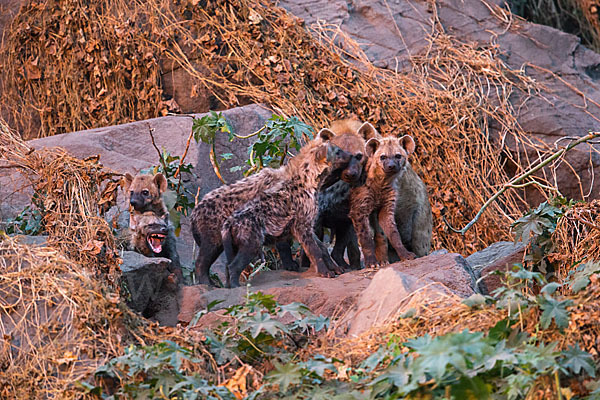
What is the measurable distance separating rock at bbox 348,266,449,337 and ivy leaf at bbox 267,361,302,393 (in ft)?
2.08

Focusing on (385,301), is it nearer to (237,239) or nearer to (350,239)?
(237,239)

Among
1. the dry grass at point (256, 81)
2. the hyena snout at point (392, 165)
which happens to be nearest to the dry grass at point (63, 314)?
the hyena snout at point (392, 165)

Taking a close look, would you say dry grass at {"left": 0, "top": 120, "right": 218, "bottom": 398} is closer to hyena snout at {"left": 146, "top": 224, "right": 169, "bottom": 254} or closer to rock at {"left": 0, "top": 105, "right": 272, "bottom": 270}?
hyena snout at {"left": 146, "top": 224, "right": 169, "bottom": 254}

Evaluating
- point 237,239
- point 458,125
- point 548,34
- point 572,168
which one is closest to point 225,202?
point 237,239

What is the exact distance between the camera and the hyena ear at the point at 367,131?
267 inches

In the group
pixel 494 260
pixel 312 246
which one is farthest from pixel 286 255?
pixel 494 260

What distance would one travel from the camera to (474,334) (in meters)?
3.68

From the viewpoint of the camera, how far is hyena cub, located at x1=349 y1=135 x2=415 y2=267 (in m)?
6.26

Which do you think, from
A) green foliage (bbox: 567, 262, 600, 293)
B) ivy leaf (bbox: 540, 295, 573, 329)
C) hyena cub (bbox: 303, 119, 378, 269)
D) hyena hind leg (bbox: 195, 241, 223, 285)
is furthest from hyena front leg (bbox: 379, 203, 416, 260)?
ivy leaf (bbox: 540, 295, 573, 329)

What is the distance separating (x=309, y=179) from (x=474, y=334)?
263cm

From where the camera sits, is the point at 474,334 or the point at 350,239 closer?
the point at 474,334

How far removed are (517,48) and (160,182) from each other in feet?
18.3

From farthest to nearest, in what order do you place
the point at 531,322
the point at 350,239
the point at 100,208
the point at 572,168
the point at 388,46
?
the point at 388,46, the point at 572,168, the point at 350,239, the point at 100,208, the point at 531,322

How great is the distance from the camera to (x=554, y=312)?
3.86 meters
